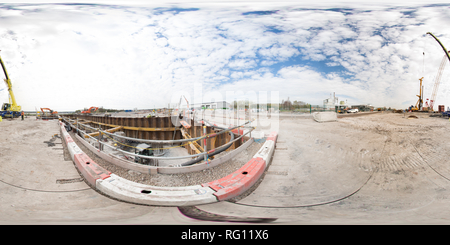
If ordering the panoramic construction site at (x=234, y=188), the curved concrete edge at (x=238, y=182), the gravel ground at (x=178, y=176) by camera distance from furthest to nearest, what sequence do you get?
the gravel ground at (x=178, y=176) → the curved concrete edge at (x=238, y=182) → the panoramic construction site at (x=234, y=188)

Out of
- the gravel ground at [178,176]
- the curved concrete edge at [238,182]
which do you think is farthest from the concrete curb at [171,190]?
the gravel ground at [178,176]

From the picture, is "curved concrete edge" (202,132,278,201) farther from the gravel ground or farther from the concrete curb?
the gravel ground

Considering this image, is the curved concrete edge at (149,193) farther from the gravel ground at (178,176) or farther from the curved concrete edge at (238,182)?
the gravel ground at (178,176)

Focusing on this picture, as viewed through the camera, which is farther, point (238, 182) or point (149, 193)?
point (238, 182)

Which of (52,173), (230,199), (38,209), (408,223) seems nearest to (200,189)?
(230,199)

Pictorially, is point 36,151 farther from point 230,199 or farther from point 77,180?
point 230,199

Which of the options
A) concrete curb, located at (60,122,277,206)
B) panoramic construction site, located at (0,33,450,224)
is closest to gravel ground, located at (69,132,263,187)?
panoramic construction site, located at (0,33,450,224)

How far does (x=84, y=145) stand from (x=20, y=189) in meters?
2.97

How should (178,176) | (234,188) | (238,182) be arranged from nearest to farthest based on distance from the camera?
(234,188) → (238,182) → (178,176)

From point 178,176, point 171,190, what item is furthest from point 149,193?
point 178,176

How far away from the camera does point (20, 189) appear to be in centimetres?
236

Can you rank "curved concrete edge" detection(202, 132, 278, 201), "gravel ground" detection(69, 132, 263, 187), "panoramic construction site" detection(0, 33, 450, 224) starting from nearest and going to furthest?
"panoramic construction site" detection(0, 33, 450, 224) < "curved concrete edge" detection(202, 132, 278, 201) < "gravel ground" detection(69, 132, 263, 187)

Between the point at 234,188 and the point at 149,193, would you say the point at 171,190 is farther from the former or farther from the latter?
the point at 234,188

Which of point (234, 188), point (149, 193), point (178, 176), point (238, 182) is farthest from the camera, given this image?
point (178, 176)
